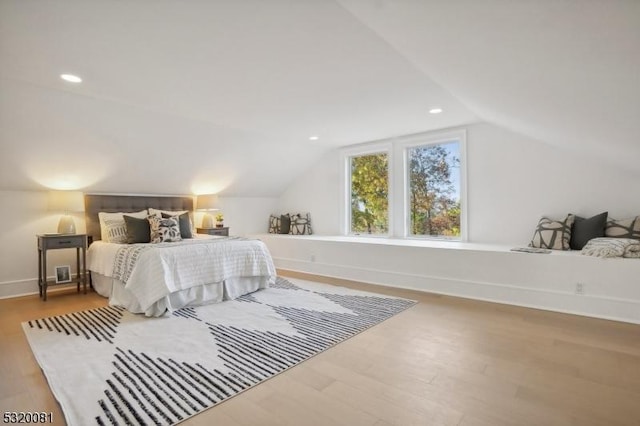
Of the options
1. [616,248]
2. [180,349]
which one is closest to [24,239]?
[180,349]

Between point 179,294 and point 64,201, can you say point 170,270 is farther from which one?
point 64,201

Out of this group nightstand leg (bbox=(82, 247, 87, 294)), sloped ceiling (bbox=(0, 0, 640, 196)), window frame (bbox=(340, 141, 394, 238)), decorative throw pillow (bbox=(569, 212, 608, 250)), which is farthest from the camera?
window frame (bbox=(340, 141, 394, 238))

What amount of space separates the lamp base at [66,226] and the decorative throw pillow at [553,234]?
17.9 ft

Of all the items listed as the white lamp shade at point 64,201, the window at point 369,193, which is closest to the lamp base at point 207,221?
the white lamp shade at point 64,201

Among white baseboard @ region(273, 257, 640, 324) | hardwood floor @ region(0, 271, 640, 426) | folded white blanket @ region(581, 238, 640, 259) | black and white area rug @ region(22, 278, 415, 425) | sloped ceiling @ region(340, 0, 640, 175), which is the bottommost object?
hardwood floor @ region(0, 271, 640, 426)

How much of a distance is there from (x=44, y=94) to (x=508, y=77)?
12.4ft

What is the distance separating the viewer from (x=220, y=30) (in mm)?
1952

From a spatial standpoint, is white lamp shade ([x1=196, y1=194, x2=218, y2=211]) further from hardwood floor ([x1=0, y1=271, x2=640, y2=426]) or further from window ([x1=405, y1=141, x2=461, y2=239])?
window ([x1=405, y1=141, x2=461, y2=239])

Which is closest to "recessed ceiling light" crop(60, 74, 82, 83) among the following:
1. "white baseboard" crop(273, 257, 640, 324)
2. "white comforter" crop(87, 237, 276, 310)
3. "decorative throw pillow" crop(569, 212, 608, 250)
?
"white comforter" crop(87, 237, 276, 310)

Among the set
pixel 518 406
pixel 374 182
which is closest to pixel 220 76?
pixel 518 406

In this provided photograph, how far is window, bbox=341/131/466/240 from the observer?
4672 millimetres

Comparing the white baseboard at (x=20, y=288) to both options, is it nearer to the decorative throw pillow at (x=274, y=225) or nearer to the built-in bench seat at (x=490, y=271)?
the decorative throw pillow at (x=274, y=225)

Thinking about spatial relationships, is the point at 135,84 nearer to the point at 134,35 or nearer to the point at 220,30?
the point at 134,35

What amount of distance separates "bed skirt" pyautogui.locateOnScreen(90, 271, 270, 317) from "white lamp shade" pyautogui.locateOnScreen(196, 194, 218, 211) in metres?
1.71
